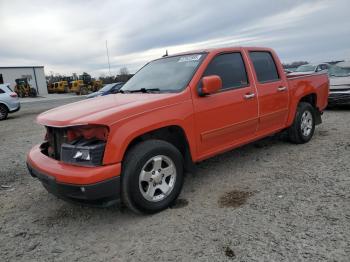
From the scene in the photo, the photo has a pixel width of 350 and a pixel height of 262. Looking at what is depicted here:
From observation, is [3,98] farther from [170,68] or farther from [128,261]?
[128,261]

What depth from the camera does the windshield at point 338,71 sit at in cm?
1087


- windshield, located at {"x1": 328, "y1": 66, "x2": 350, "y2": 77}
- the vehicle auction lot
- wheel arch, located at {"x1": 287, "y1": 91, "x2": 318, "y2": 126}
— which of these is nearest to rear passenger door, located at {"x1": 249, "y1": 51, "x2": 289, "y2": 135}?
wheel arch, located at {"x1": 287, "y1": 91, "x2": 318, "y2": 126}

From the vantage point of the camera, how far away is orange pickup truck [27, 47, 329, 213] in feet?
10.9

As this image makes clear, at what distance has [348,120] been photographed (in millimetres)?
8383

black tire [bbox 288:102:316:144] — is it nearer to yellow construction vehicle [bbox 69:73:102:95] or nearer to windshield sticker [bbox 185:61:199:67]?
windshield sticker [bbox 185:61:199:67]

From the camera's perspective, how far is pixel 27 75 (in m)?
50.3

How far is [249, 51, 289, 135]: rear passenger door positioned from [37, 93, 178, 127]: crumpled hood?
1.75 meters

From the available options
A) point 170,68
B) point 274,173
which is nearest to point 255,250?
point 274,173

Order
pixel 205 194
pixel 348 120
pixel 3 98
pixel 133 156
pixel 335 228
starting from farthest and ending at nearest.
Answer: pixel 3 98 < pixel 348 120 < pixel 205 194 < pixel 133 156 < pixel 335 228

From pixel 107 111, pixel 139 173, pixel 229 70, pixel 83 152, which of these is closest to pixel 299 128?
pixel 229 70

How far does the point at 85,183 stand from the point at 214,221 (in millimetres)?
1353

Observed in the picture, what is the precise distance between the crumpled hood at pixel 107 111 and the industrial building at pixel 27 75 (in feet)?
161

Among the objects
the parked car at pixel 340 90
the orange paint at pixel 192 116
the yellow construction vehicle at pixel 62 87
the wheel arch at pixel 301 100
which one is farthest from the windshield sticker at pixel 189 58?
the yellow construction vehicle at pixel 62 87

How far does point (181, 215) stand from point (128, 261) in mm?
919
